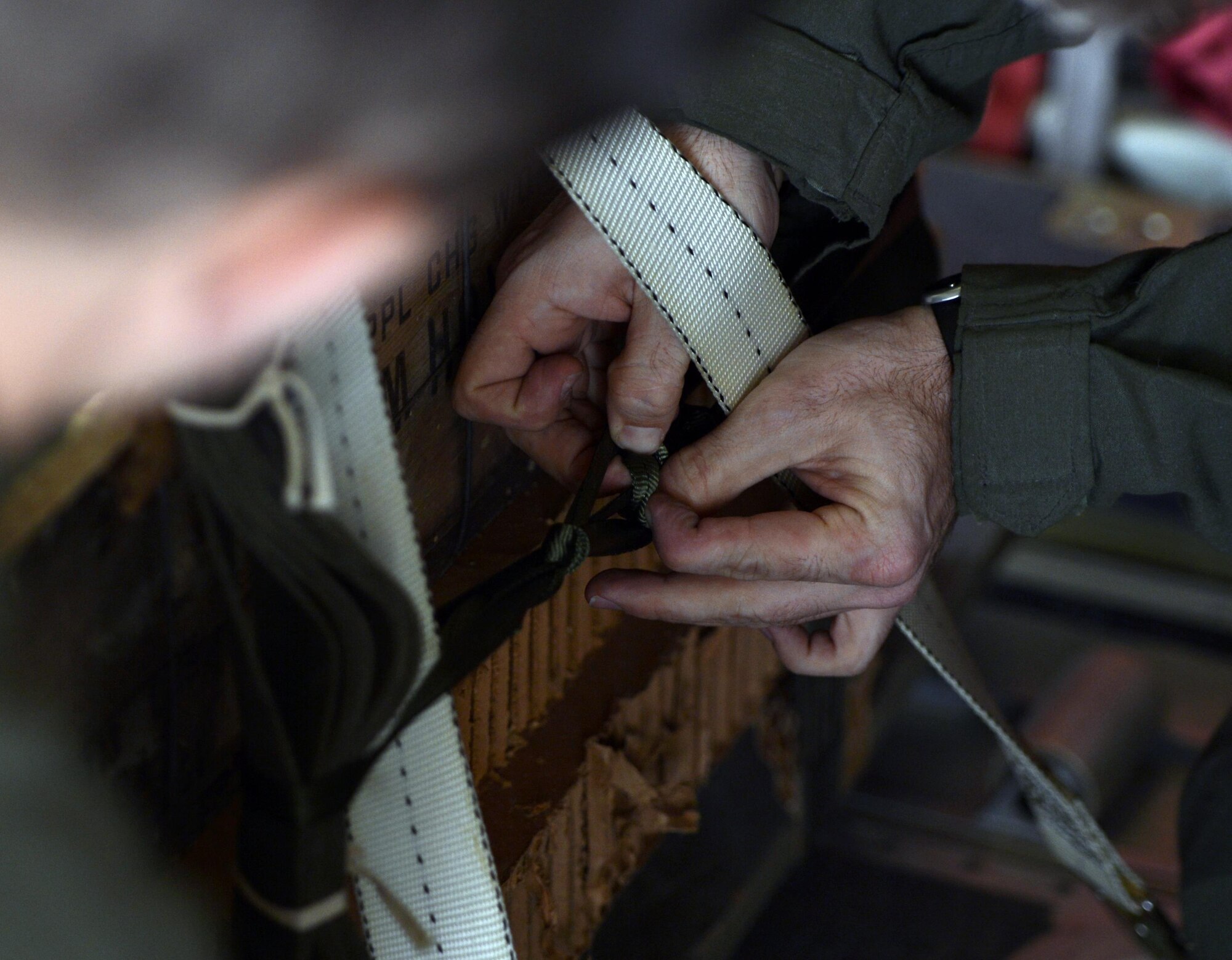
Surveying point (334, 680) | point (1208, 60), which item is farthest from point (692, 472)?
point (1208, 60)

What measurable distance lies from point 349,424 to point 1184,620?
1.62m

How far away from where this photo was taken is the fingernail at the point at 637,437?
1.78 ft

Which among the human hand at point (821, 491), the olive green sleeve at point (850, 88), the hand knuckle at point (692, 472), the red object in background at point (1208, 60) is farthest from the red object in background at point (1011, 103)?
the hand knuckle at point (692, 472)

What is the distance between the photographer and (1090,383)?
61 centimetres

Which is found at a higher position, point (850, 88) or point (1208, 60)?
point (850, 88)

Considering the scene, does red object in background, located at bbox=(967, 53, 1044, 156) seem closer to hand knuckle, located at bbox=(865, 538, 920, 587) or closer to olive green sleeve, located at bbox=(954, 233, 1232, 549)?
olive green sleeve, located at bbox=(954, 233, 1232, 549)

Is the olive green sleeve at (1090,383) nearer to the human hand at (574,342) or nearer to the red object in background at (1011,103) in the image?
the human hand at (574,342)

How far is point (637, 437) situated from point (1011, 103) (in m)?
1.68

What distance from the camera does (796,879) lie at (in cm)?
90

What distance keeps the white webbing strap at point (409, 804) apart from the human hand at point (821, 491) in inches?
7.0

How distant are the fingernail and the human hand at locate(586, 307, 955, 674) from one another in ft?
0.05

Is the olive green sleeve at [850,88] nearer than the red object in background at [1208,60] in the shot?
Yes

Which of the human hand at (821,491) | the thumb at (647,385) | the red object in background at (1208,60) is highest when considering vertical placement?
the thumb at (647,385)

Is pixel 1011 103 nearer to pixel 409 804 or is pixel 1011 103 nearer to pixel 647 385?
pixel 647 385
